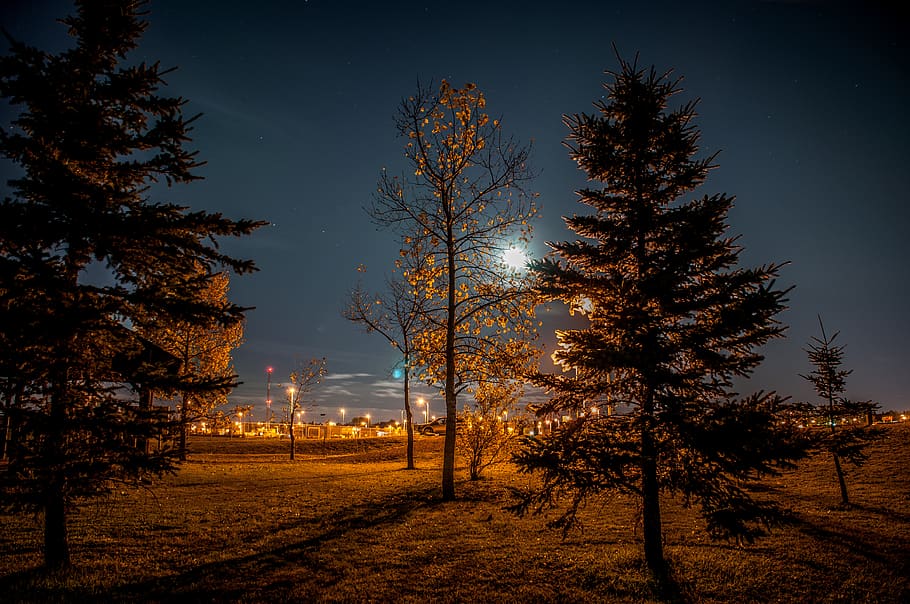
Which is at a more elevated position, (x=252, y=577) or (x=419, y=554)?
(x=252, y=577)

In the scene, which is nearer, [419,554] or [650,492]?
[650,492]

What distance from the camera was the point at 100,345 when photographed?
7.14m

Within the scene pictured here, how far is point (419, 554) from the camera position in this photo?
8773 millimetres

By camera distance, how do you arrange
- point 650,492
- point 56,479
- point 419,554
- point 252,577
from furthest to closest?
1. point 419,554
2. point 650,492
3. point 252,577
4. point 56,479

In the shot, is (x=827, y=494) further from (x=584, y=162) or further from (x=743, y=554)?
(x=584, y=162)

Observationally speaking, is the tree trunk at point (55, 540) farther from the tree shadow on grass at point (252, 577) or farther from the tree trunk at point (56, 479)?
the tree shadow on grass at point (252, 577)

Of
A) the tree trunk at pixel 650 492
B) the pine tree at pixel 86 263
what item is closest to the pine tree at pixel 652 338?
the tree trunk at pixel 650 492

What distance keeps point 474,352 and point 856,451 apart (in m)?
10.7

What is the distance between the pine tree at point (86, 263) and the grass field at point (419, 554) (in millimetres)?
1677

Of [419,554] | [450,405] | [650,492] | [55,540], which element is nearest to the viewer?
[55,540]

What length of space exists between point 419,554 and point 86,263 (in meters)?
8.19

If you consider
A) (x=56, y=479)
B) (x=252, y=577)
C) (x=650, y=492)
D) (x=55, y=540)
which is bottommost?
(x=252, y=577)

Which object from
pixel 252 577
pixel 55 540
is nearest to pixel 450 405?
pixel 252 577

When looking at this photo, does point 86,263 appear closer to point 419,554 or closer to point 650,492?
point 419,554
